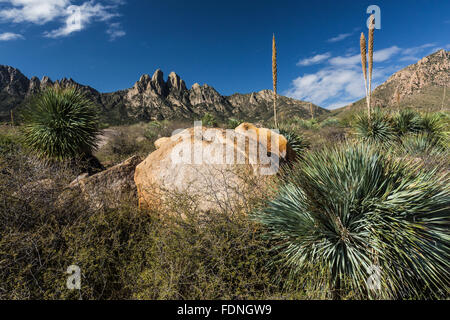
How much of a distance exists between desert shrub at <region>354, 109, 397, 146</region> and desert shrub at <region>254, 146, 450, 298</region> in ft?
23.4

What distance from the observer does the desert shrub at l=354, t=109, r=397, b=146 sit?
8922mm

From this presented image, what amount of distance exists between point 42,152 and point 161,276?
732cm

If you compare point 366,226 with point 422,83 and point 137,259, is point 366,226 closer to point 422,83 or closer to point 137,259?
point 137,259

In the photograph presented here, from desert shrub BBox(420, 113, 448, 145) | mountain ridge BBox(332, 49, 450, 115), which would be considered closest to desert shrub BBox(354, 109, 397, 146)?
desert shrub BBox(420, 113, 448, 145)

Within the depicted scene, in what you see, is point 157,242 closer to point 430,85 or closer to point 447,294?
point 447,294

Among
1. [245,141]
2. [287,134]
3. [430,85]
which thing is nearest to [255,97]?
[430,85]

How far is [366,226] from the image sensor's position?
238cm

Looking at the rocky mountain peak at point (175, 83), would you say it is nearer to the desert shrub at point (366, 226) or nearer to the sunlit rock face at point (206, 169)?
the sunlit rock face at point (206, 169)

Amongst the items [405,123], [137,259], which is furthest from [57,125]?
[405,123]

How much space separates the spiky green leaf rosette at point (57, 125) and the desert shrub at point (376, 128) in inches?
421

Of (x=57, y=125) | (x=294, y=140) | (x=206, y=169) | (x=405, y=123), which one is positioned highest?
(x=405, y=123)

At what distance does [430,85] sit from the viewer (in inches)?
1534

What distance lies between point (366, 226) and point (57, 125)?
8.99 meters

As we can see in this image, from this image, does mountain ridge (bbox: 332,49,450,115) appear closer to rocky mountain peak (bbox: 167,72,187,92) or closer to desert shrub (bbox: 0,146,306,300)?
desert shrub (bbox: 0,146,306,300)
